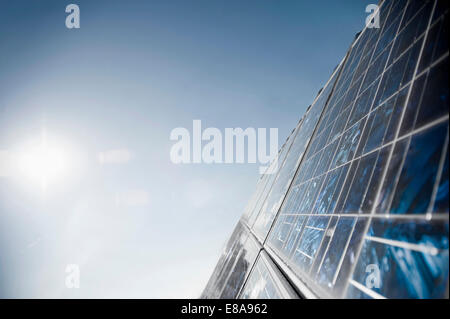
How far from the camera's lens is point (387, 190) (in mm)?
1992

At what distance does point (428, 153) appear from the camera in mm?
1653

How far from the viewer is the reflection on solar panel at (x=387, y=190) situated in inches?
58.3

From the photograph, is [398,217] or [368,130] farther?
[368,130]

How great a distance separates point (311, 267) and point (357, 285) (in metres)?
0.93

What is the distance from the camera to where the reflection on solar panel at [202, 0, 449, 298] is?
58.3 inches

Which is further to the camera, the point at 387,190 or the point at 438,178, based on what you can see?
the point at 387,190

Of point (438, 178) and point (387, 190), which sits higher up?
point (438, 178)

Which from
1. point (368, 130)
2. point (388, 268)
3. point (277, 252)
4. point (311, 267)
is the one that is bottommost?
point (277, 252)

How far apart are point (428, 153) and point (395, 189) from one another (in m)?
0.38
